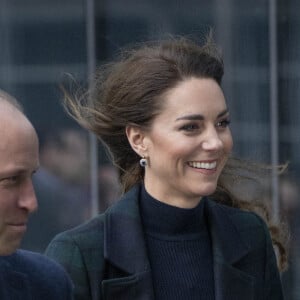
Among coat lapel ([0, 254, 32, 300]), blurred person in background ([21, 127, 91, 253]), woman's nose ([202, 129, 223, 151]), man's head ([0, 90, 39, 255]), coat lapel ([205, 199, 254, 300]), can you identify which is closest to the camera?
man's head ([0, 90, 39, 255])

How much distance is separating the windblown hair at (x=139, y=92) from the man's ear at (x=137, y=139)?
0.06 feet

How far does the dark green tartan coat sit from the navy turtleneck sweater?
3 cm

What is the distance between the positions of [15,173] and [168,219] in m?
1.26

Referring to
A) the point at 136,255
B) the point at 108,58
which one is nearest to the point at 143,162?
the point at 136,255

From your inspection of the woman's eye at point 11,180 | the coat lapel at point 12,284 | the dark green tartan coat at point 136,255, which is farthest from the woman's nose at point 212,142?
the woman's eye at point 11,180

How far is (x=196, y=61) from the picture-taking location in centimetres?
364

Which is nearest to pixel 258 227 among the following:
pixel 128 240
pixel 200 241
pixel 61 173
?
pixel 200 241

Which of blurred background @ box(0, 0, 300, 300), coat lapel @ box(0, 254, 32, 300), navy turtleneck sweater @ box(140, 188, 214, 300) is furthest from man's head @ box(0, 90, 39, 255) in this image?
blurred background @ box(0, 0, 300, 300)

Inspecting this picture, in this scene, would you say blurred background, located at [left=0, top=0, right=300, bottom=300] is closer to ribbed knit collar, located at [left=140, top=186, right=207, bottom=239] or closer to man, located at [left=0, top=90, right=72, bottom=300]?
ribbed knit collar, located at [left=140, top=186, right=207, bottom=239]

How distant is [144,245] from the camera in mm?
3518

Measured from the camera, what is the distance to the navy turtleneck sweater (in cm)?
349

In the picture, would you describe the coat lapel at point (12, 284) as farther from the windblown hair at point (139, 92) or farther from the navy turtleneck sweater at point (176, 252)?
the windblown hair at point (139, 92)

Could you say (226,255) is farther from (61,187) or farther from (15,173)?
(61,187)

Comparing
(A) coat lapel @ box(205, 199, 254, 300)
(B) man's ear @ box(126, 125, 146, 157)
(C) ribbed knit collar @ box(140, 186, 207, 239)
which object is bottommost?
(A) coat lapel @ box(205, 199, 254, 300)
